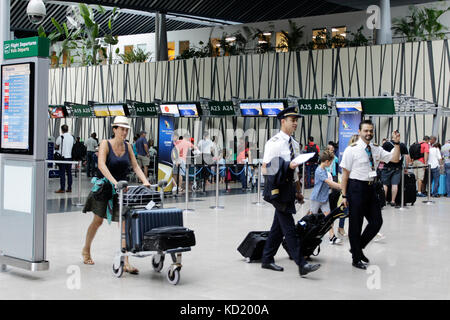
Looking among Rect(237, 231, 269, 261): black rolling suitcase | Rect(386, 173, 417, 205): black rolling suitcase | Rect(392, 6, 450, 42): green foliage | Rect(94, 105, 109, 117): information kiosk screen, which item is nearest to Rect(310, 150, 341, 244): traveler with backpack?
Rect(237, 231, 269, 261): black rolling suitcase

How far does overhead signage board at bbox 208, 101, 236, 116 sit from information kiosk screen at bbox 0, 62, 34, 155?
566 inches

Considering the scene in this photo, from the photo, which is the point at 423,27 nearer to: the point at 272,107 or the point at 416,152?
the point at 416,152

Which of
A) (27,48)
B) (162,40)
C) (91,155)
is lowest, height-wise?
(91,155)

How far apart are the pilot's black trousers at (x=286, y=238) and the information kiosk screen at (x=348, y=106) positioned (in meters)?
10.7

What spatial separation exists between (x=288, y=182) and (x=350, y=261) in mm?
1740

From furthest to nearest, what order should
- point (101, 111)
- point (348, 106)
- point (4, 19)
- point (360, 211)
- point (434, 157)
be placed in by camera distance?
point (101, 111) < point (434, 157) < point (348, 106) < point (360, 211) < point (4, 19)

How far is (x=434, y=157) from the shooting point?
60.0ft

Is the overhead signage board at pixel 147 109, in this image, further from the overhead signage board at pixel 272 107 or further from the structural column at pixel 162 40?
the structural column at pixel 162 40

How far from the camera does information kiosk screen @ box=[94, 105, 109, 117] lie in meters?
24.8

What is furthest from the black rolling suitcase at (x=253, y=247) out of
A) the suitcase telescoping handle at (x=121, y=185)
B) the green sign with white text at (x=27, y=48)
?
the green sign with white text at (x=27, y=48)

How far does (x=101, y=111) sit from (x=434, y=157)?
13637mm

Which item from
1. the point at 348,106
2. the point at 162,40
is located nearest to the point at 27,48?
the point at 348,106

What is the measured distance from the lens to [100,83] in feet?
104

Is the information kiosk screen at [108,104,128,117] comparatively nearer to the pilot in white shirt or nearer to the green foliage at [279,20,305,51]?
the green foliage at [279,20,305,51]
